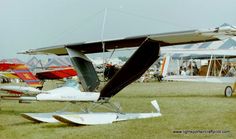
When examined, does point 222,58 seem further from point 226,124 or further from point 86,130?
point 86,130

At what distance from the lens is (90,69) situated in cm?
1084

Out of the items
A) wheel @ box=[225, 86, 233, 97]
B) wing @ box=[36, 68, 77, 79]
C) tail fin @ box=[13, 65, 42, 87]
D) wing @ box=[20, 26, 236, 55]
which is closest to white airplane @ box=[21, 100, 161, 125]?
wing @ box=[20, 26, 236, 55]

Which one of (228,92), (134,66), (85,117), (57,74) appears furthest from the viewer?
(57,74)

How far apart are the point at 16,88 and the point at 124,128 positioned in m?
3.26

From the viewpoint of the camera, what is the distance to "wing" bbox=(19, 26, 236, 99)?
30.3 feet

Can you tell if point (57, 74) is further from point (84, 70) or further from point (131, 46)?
point (131, 46)

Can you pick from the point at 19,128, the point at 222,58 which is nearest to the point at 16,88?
the point at 19,128

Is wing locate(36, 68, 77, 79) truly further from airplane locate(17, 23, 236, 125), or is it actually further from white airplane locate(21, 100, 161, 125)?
white airplane locate(21, 100, 161, 125)

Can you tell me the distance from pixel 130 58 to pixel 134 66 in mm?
312

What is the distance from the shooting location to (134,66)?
986 centimetres

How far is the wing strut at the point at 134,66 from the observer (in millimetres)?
9633

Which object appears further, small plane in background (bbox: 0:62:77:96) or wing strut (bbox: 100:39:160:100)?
small plane in background (bbox: 0:62:77:96)

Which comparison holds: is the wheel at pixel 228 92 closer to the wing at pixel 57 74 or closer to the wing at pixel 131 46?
the wing at pixel 131 46

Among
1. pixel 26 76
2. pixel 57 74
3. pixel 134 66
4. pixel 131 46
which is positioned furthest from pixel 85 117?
pixel 57 74
